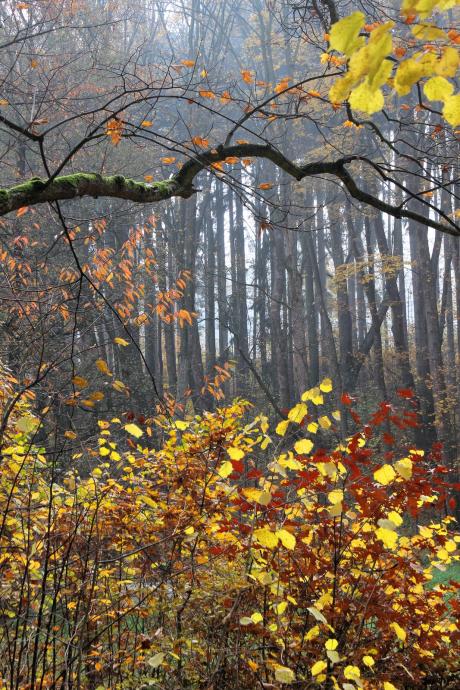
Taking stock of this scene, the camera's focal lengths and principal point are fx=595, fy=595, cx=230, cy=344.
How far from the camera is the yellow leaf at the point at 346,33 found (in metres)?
1.13

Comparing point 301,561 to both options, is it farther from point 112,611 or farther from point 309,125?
point 309,125

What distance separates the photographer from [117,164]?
14172 millimetres

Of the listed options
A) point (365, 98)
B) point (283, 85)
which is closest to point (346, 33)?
point (365, 98)

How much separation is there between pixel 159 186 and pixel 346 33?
111 inches

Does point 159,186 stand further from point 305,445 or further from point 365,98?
point 365,98

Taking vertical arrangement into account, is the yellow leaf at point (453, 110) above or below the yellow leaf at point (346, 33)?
below

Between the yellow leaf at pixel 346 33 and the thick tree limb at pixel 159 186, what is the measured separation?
200cm

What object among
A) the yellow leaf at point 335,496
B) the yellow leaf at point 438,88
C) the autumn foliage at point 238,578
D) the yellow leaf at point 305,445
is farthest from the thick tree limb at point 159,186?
the yellow leaf at point 438,88

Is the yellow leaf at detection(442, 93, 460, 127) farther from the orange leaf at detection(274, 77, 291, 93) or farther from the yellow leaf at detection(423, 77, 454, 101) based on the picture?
the orange leaf at detection(274, 77, 291, 93)

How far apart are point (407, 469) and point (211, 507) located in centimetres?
161

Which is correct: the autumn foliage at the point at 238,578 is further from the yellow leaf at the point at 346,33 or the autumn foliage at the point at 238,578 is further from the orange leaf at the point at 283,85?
the orange leaf at the point at 283,85

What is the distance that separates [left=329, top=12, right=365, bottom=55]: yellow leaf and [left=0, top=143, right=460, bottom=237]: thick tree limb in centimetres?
200

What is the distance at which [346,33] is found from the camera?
1145 millimetres

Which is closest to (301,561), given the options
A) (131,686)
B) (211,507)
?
(211,507)
